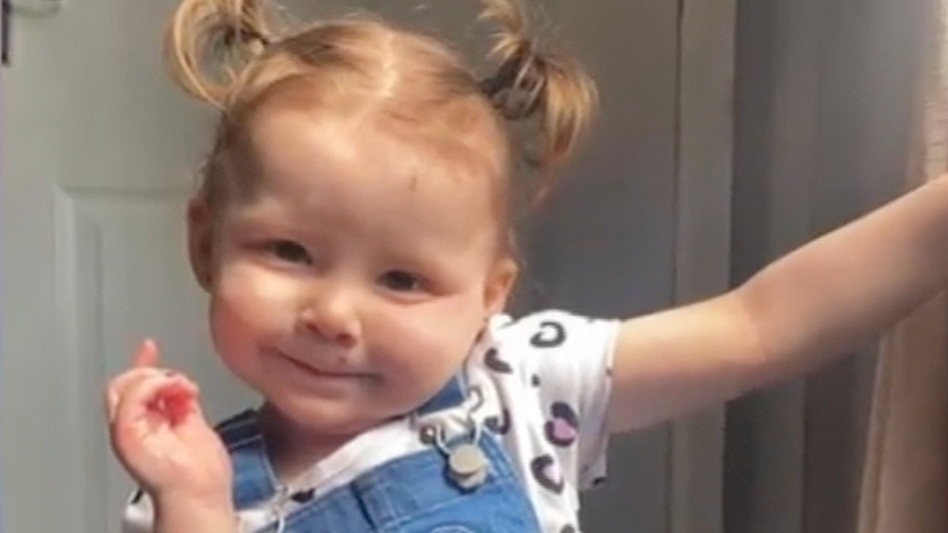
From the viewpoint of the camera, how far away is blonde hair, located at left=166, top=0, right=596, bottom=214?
908 millimetres

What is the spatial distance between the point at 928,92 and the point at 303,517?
41cm

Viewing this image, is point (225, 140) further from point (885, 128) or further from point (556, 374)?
point (885, 128)

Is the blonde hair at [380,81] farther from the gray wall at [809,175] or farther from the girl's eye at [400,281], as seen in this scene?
the gray wall at [809,175]

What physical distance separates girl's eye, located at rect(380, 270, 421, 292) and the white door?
1.03m

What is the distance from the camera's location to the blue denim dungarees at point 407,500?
90cm

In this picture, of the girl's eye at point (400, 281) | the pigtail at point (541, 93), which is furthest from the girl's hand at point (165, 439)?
the pigtail at point (541, 93)

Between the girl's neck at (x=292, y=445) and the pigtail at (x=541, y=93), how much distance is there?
0.17 metres

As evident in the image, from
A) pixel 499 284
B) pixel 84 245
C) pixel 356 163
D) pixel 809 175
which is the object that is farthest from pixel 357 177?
pixel 84 245

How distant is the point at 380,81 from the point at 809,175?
495 millimetres

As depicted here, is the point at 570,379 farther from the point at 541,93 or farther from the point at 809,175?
the point at 809,175

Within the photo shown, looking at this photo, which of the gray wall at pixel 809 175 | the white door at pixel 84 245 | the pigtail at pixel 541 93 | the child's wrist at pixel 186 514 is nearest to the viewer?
the child's wrist at pixel 186 514

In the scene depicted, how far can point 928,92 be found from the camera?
104 centimetres

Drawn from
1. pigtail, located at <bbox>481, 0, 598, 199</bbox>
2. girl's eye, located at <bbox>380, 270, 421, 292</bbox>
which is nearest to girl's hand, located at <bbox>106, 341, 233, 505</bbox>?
girl's eye, located at <bbox>380, 270, 421, 292</bbox>

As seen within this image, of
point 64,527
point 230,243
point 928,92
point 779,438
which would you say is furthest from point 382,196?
point 64,527
